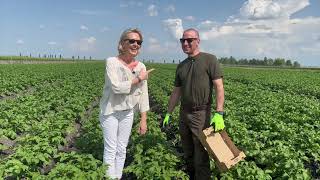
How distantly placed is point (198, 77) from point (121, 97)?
46.3 inches

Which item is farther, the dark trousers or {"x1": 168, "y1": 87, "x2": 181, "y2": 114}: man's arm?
{"x1": 168, "y1": 87, "x2": 181, "y2": 114}: man's arm

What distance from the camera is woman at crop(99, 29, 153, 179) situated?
20.1ft

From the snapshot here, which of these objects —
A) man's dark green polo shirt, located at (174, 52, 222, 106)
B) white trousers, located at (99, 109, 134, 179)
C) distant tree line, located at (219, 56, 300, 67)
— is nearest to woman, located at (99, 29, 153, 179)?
white trousers, located at (99, 109, 134, 179)

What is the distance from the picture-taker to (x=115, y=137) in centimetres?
645

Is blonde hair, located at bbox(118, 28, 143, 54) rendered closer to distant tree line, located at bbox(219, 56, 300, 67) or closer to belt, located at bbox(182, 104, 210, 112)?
belt, located at bbox(182, 104, 210, 112)

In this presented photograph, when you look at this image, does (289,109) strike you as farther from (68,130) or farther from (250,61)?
(250,61)

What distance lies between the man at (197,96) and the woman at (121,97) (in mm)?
641

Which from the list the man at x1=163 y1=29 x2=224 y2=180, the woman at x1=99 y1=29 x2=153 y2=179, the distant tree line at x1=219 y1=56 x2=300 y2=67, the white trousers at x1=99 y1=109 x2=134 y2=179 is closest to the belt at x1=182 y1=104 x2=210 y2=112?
the man at x1=163 y1=29 x2=224 y2=180

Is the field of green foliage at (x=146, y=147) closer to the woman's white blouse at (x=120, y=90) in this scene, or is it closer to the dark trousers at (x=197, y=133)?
the dark trousers at (x=197, y=133)

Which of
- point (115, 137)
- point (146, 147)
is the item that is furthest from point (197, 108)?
point (146, 147)

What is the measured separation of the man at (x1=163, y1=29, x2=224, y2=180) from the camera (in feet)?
21.1

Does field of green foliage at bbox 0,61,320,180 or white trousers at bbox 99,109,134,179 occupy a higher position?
white trousers at bbox 99,109,134,179

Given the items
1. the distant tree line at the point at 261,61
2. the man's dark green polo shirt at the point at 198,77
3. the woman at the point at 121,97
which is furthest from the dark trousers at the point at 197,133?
the distant tree line at the point at 261,61

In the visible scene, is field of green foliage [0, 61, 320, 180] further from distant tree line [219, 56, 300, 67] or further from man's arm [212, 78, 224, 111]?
distant tree line [219, 56, 300, 67]
